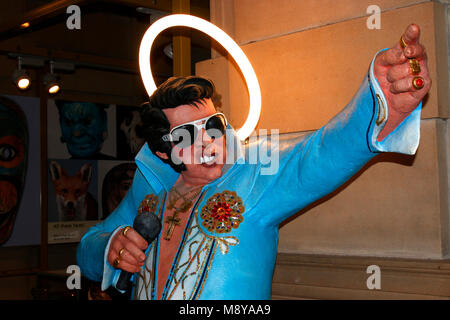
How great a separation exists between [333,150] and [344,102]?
794 mm

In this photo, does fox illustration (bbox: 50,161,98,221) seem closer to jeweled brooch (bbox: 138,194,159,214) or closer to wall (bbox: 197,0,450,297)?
wall (bbox: 197,0,450,297)

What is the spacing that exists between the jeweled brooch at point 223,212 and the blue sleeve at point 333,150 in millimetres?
79

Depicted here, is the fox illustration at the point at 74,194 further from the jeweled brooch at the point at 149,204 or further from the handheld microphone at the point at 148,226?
the handheld microphone at the point at 148,226

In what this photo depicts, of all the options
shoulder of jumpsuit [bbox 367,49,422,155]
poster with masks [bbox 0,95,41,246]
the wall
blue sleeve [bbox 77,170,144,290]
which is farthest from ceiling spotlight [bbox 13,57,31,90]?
shoulder of jumpsuit [bbox 367,49,422,155]

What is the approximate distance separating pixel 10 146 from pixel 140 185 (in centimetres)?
471

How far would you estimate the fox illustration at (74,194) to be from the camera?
22.8 feet

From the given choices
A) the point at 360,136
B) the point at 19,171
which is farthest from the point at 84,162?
the point at 360,136

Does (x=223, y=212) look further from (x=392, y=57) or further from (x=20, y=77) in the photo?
(x=20, y=77)

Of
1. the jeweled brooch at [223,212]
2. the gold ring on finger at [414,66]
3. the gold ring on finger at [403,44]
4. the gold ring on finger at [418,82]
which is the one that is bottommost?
the jeweled brooch at [223,212]

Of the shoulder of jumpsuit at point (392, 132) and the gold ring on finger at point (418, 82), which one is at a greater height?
the gold ring on finger at point (418, 82)

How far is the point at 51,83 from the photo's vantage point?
6.43m

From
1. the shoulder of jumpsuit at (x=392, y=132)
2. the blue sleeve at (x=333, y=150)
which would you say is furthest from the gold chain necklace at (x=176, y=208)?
the shoulder of jumpsuit at (x=392, y=132)

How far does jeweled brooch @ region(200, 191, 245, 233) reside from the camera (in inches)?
76.5
